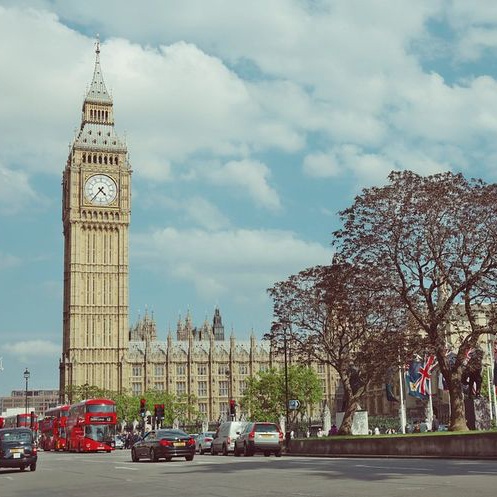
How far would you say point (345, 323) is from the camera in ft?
163

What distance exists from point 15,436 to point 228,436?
15.9m

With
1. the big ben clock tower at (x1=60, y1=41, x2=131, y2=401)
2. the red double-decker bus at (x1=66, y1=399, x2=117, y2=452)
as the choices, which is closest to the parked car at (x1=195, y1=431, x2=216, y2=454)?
the red double-decker bus at (x1=66, y1=399, x2=117, y2=452)

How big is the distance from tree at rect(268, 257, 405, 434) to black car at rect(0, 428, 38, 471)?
16.0 metres

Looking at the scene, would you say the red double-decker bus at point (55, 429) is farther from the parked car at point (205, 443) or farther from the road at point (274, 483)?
the road at point (274, 483)

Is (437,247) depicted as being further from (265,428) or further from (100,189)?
(100,189)

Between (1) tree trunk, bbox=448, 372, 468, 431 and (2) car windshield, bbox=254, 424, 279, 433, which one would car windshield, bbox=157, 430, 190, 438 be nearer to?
(2) car windshield, bbox=254, 424, 279, 433

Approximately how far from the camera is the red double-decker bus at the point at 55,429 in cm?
6450

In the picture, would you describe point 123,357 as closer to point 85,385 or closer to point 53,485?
point 85,385

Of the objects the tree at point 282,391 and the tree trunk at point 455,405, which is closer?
the tree trunk at point 455,405

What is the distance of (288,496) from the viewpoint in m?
15.6

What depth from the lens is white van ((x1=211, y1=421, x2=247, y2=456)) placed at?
149 feet

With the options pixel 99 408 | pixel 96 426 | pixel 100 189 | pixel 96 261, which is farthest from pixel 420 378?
pixel 100 189

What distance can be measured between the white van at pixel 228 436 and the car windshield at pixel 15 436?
15.3m

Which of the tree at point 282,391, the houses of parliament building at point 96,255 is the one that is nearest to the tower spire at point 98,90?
the houses of parliament building at point 96,255
